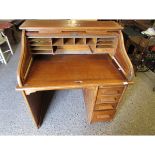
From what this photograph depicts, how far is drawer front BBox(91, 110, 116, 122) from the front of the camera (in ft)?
5.20

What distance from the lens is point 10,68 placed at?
8.89 ft

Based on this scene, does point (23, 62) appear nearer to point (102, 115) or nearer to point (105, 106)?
point (105, 106)

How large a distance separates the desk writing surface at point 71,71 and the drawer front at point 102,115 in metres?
0.50

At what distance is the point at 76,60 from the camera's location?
1487 mm

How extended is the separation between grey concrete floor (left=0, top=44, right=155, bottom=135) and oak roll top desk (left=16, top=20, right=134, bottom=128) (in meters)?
0.30

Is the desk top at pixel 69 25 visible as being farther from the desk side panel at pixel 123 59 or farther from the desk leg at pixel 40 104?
the desk leg at pixel 40 104

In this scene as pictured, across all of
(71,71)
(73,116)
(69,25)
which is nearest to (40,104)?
(73,116)

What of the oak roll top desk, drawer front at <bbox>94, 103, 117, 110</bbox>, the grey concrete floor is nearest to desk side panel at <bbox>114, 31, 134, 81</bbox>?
the oak roll top desk

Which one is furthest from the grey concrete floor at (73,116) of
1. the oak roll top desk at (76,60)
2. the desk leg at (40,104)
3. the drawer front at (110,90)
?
the drawer front at (110,90)

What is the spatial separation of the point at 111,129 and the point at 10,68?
7.00 ft

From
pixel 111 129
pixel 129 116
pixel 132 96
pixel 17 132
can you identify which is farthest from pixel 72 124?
pixel 132 96

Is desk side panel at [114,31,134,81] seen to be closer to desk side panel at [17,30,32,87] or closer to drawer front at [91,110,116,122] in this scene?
drawer front at [91,110,116,122]

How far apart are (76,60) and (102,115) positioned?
704 millimetres
